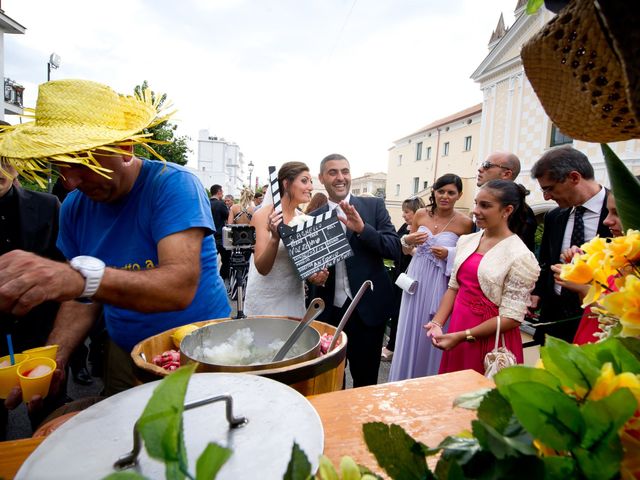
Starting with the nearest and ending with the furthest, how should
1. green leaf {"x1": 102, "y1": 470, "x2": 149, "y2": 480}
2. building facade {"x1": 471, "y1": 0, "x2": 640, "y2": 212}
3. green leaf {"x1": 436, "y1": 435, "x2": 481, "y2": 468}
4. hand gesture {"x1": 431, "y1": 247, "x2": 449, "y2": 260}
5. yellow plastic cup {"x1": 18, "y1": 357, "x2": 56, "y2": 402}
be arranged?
green leaf {"x1": 102, "y1": 470, "x2": 149, "y2": 480} → green leaf {"x1": 436, "y1": 435, "x2": 481, "y2": 468} → yellow plastic cup {"x1": 18, "y1": 357, "x2": 56, "y2": 402} → hand gesture {"x1": 431, "y1": 247, "x2": 449, "y2": 260} → building facade {"x1": 471, "y1": 0, "x2": 640, "y2": 212}

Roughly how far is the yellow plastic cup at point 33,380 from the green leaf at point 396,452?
4.55ft

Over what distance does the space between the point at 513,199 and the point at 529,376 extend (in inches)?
95.2

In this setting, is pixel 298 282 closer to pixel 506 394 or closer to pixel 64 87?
pixel 64 87

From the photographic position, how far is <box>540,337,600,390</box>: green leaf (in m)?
0.40

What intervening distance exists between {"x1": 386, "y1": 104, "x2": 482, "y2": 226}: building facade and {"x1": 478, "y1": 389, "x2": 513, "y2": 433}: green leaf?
81.7ft

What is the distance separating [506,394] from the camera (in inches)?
15.5

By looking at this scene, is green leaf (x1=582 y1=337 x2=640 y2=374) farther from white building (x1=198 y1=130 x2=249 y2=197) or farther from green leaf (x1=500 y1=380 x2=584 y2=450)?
white building (x1=198 y1=130 x2=249 y2=197)

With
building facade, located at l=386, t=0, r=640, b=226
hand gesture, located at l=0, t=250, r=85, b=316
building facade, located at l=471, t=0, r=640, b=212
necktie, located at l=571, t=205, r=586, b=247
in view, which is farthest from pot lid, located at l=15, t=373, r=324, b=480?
building facade, located at l=471, t=0, r=640, b=212

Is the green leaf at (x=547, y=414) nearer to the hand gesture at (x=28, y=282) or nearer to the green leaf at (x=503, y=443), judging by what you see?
the green leaf at (x=503, y=443)

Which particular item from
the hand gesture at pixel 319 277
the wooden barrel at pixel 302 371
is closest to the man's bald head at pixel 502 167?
the hand gesture at pixel 319 277

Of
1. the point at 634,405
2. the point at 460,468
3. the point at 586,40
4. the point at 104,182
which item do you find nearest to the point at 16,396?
the point at 104,182

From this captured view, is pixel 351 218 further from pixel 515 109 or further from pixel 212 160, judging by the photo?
pixel 212 160

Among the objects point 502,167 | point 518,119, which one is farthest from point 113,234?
point 518,119

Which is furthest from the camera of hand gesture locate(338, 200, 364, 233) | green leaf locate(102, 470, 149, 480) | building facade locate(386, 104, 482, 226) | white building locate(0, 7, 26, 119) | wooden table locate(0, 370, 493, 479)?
building facade locate(386, 104, 482, 226)
